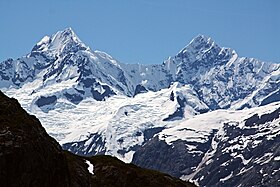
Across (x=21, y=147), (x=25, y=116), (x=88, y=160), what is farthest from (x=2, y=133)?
(x=88, y=160)

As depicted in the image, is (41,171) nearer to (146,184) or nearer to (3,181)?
(3,181)

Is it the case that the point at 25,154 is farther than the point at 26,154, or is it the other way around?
the point at 26,154

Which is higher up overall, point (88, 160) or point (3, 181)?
point (88, 160)

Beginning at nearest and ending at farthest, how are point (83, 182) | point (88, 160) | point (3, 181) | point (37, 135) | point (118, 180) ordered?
point (3, 181)
point (37, 135)
point (83, 182)
point (118, 180)
point (88, 160)

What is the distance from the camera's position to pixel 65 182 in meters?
68.2

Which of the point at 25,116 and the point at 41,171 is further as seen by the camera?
the point at 25,116

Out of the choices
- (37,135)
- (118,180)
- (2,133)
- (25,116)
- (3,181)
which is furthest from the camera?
(118,180)

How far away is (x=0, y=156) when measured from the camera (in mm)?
57000

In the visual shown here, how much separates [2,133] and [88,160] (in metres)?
52.9

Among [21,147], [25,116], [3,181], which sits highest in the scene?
[25,116]

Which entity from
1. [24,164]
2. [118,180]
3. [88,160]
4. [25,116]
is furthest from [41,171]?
[88,160]

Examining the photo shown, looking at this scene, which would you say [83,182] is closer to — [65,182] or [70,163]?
[70,163]

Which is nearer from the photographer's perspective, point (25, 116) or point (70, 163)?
point (25, 116)

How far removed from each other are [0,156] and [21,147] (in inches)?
116
